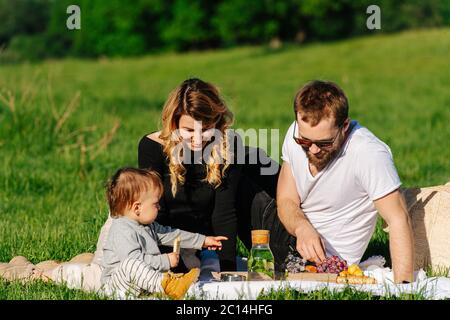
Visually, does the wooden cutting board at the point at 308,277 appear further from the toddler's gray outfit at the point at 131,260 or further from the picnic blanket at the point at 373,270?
the toddler's gray outfit at the point at 131,260

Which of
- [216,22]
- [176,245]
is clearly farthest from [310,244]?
[216,22]

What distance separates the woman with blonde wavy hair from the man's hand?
597mm

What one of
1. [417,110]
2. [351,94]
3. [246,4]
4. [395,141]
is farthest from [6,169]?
[246,4]

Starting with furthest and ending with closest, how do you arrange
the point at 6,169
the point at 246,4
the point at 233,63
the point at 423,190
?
the point at 246,4, the point at 233,63, the point at 6,169, the point at 423,190

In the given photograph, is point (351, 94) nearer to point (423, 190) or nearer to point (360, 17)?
point (423, 190)

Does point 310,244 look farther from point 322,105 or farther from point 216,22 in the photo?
point 216,22

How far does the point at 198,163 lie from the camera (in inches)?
226

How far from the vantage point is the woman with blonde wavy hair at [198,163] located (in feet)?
17.9

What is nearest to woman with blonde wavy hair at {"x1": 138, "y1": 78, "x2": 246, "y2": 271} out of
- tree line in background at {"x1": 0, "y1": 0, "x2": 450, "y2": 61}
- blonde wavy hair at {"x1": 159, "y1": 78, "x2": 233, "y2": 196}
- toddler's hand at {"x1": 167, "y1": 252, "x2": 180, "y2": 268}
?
blonde wavy hair at {"x1": 159, "y1": 78, "x2": 233, "y2": 196}

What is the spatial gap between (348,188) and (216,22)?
50.8 m

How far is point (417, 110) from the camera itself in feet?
56.4

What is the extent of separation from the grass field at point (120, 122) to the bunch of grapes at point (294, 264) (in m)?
0.74
